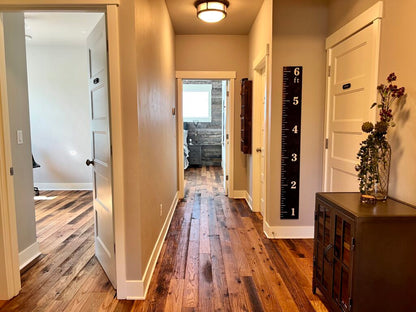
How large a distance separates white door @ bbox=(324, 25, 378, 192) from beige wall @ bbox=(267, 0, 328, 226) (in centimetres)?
14

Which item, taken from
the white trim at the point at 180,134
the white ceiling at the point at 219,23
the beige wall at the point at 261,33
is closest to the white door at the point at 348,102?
the beige wall at the point at 261,33

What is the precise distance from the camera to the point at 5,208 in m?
1.92

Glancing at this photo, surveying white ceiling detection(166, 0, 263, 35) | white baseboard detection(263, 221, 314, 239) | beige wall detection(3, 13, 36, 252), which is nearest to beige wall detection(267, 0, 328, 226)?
white baseboard detection(263, 221, 314, 239)

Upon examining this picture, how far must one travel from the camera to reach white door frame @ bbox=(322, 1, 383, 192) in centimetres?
195

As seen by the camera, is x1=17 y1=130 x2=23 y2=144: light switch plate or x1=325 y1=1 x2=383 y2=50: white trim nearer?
x1=325 y1=1 x2=383 y2=50: white trim

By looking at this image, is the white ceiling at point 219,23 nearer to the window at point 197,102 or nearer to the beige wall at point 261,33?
the beige wall at point 261,33

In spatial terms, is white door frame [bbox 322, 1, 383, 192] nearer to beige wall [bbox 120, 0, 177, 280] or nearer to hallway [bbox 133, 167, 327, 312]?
hallway [bbox 133, 167, 327, 312]

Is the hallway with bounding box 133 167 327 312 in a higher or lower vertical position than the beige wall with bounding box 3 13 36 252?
lower

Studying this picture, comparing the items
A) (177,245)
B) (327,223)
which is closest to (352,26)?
(327,223)

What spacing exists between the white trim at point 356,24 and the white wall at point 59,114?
4196 mm

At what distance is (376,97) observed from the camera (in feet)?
6.56

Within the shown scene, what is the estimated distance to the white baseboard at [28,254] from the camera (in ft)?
7.95

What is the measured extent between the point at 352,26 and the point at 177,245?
257cm

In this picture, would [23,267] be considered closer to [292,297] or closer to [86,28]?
[292,297]
